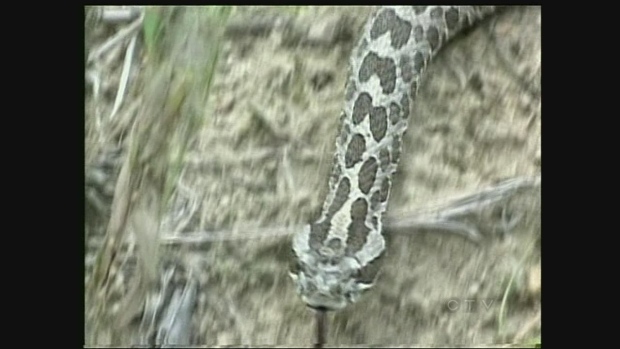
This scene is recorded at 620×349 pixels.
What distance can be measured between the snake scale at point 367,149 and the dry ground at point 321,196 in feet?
0.14

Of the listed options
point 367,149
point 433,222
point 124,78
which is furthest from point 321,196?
point 124,78

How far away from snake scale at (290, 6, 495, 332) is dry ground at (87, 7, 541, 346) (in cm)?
4

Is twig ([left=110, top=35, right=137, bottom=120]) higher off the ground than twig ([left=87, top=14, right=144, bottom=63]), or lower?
lower

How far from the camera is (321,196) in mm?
2723

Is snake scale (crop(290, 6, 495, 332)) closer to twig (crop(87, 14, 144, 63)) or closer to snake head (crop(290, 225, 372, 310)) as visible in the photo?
snake head (crop(290, 225, 372, 310))

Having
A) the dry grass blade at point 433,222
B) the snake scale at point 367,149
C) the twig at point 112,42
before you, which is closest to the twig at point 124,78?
the twig at point 112,42

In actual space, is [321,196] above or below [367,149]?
below

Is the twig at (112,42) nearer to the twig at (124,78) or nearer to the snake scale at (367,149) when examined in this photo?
the twig at (124,78)

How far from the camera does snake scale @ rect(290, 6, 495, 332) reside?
8.62ft

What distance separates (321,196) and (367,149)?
190 mm

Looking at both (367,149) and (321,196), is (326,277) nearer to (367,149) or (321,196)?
(321,196)

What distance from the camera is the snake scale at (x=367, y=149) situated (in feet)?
8.62

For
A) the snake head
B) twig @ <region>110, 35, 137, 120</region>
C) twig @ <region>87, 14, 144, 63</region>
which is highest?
twig @ <region>87, 14, 144, 63</region>

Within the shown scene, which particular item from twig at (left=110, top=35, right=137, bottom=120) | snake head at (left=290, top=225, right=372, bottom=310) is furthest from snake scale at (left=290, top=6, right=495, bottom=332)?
twig at (left=110, top=35, right=137, bottom=120)
